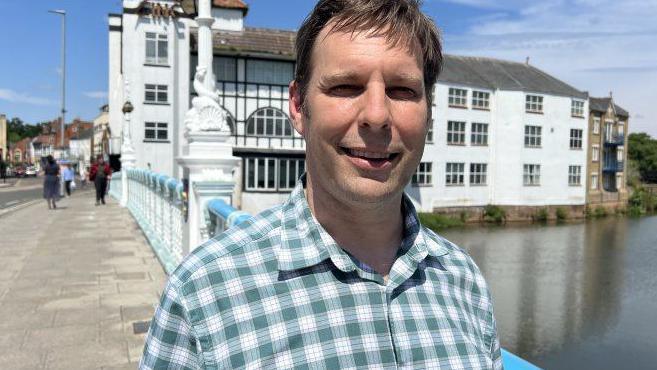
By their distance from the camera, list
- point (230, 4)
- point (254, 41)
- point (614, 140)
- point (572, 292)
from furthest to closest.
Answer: point (614, 140), point (230, 4), point (254, 41), point (572, 292)

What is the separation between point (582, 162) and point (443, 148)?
44.9ft

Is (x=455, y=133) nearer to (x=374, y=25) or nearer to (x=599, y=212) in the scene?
(x=599, y=212)

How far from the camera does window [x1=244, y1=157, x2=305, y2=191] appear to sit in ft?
101

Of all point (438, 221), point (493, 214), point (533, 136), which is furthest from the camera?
point (533, 136)

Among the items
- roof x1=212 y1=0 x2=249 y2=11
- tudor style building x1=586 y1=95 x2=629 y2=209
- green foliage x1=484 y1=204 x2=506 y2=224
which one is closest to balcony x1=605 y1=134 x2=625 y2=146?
tudor style building x1=586 y1=95 x2=629 y2=209

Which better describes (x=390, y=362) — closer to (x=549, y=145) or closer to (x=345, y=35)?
(x=345, y=35)

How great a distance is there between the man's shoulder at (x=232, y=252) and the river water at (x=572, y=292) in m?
14.9

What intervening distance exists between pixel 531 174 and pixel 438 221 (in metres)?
10.2

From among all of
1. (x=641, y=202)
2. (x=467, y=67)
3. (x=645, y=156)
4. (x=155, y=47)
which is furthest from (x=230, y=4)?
(x=645, y=156)

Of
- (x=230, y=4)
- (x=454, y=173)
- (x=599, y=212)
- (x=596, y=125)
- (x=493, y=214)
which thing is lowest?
(x=599, y=212)

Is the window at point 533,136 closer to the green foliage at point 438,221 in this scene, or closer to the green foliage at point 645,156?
the green foliage at point 438,221

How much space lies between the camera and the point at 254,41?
3294 cm

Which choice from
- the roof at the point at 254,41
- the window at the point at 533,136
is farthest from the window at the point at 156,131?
the window at the point at 533,136

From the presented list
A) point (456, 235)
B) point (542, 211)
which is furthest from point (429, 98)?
point (542, 211)
